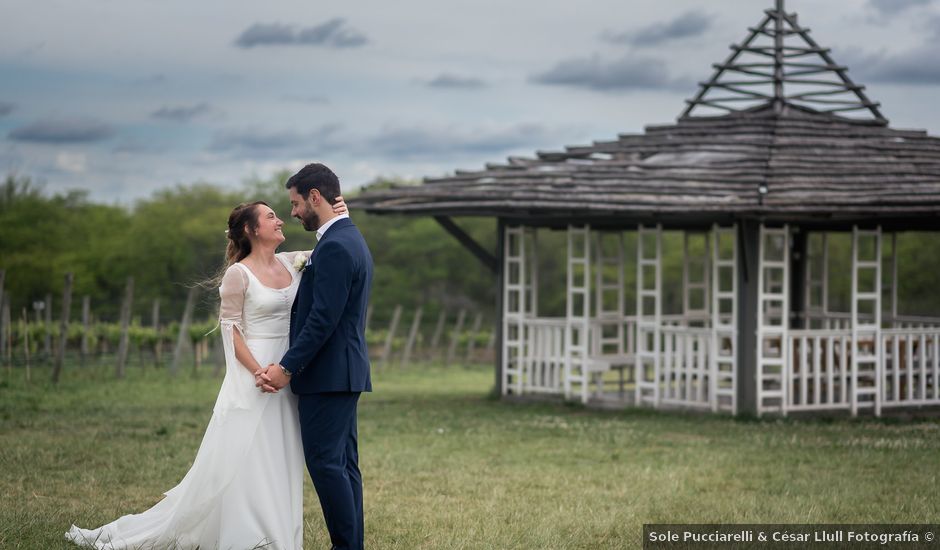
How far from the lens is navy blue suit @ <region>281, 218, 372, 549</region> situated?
592 centimetres

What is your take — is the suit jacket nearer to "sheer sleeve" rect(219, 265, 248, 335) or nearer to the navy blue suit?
the navy blue suit

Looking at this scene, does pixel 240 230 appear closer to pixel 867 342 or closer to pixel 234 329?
pixel 234 329

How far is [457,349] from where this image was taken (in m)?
31.0

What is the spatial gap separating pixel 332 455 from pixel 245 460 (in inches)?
19.3

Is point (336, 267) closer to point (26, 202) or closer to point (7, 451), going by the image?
point (7, 451)

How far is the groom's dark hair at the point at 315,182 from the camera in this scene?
608cm

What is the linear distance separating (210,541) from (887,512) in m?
4.76

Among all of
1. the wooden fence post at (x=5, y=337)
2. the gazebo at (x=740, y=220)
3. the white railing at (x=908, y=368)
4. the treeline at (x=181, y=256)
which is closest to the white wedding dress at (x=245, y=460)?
the gazebo at (x=740, y=220)

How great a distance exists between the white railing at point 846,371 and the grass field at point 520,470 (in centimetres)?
57

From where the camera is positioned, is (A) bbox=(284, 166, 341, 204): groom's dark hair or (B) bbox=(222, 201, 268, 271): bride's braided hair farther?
(B) bbox=(222, 201, 268, 271): bride's braided hair

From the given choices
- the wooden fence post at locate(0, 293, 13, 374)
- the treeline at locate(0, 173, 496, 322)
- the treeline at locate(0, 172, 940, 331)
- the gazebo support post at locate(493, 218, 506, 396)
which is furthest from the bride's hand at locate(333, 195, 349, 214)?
the treeline at locate(0, 173, 496, 322)

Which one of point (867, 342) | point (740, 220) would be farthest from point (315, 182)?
point (867, 342)

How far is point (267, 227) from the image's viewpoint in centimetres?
630

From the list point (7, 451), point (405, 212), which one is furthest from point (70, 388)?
point (7, 451)
